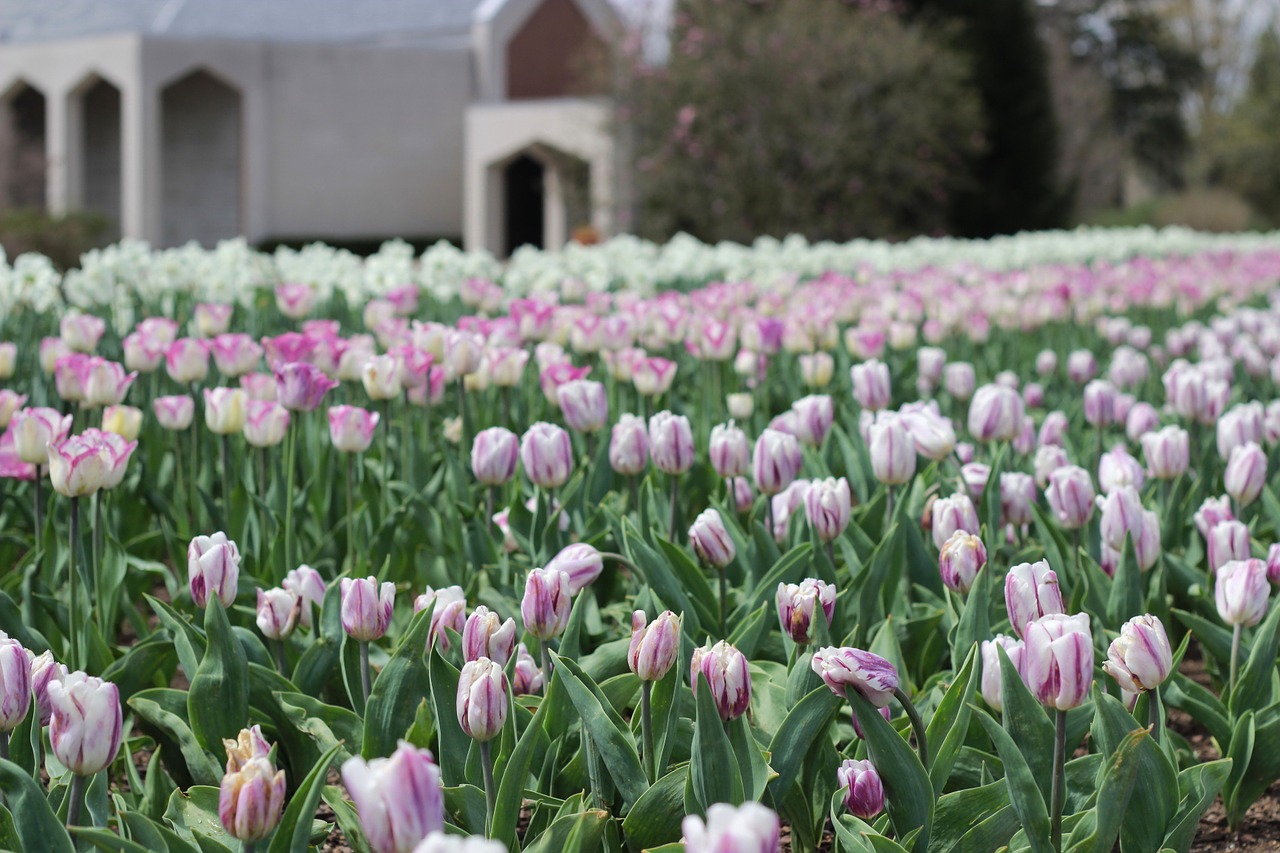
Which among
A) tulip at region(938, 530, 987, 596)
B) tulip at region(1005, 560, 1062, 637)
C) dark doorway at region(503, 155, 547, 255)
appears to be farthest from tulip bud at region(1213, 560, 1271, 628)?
dark doorway at region(503, 155, 547, 255)

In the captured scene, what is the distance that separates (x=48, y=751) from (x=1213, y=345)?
3.60 metres

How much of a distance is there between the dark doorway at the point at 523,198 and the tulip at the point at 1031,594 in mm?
26198

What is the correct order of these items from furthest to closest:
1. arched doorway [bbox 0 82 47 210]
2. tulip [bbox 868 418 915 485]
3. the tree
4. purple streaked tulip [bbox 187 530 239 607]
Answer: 1. arched doorway [bbox 0 82 47 210]
2. the tree
3. tulip [bbox 868 418 915 485]
4. purple streaked tulip [bbox 187 530 239 607]

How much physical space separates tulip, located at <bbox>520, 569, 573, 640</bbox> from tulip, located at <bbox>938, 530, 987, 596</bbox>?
0.58m

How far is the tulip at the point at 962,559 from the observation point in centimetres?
186

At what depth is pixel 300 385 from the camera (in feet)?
8.53

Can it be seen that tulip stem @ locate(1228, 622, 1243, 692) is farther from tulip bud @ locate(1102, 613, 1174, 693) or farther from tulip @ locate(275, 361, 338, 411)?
tulip @ locate(275, 361, 338, 411)

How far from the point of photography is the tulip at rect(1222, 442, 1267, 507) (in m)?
2.44

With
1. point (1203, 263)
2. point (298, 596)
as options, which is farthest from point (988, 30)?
point (298, 596)

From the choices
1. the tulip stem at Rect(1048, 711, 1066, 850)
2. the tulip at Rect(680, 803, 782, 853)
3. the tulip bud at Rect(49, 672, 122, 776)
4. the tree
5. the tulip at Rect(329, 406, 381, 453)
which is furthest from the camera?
the tree

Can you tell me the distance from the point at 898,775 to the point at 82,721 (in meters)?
0.87

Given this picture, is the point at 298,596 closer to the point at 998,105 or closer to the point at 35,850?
the point at 35,850

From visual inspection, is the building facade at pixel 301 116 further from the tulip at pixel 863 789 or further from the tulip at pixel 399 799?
the tulip at pixel 399 799

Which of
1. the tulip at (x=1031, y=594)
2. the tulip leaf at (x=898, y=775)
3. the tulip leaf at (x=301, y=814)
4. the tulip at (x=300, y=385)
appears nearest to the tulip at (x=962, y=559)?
the tulip at (x=1031, y=594)
